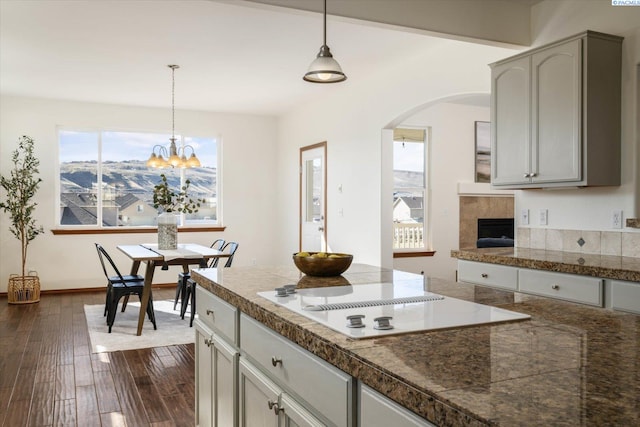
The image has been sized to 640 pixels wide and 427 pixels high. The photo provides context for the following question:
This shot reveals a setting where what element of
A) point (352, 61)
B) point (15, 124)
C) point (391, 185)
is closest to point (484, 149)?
point (391, 185)

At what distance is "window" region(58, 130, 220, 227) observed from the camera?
774 cm

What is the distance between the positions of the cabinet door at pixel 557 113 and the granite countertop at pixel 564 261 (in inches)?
19.7

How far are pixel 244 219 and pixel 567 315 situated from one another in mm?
7401

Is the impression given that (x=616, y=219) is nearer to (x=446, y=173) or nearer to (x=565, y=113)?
(x=565, y=113)

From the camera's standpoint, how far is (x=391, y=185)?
590 centimetres

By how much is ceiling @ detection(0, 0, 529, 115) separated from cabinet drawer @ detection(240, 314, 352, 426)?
A: 2.20m

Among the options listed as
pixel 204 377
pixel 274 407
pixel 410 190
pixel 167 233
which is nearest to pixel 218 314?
pixel 204 377

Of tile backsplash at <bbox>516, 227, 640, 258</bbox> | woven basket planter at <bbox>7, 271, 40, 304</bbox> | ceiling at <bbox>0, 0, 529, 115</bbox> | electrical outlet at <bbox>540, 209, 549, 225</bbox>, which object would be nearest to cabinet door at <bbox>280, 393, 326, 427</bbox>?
ceiling at <bbox>0, 0, 529, 115</bbox>

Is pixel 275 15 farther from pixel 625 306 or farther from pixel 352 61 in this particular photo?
pixel 625 306

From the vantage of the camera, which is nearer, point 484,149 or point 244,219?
point 484,149

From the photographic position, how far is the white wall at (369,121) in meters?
4.71

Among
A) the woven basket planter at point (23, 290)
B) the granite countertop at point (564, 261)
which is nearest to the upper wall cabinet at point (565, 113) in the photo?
A: the granite countertop at point (564, 261)

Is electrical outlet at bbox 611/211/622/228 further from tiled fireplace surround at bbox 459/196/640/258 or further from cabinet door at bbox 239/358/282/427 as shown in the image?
cabinet door at bbox 239/358/282/427

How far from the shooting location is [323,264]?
238cm
